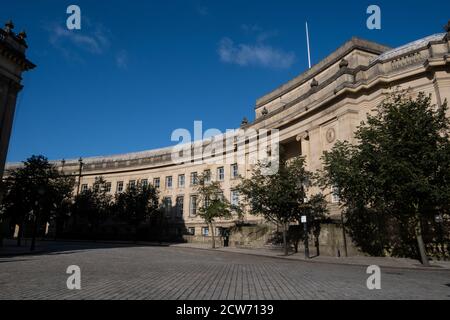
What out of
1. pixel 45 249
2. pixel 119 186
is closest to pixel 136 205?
pixel 119 186

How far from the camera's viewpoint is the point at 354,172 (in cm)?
1803

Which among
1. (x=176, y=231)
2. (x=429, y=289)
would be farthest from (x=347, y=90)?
(x=176, y=231)

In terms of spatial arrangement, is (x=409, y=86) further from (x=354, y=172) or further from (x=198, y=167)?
(x=198, y=167)

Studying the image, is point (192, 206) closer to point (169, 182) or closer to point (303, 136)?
point (169, 182)

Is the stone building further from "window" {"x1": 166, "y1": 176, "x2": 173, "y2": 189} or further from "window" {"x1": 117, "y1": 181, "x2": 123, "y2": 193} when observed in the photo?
"window" {"x1": 117, "y1": 181, "x2": 123, "y2": 193}

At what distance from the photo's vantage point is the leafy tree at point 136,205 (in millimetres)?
44219

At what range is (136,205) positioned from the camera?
145 feet

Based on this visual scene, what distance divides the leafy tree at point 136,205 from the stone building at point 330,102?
500 cm

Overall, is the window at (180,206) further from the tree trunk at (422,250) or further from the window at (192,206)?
the tree trunk at (422,250)

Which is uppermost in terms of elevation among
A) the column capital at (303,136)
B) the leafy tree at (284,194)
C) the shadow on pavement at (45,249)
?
the column capital at (303,136)

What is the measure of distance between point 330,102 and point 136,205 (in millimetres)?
28854

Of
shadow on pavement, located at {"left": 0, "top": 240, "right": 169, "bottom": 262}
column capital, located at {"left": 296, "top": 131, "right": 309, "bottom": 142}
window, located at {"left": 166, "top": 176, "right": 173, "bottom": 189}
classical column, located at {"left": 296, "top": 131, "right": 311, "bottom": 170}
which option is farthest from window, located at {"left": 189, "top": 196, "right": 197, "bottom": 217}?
classical column, located at {"left": 296, "top": 131, "right": 311, "bottom": 170}

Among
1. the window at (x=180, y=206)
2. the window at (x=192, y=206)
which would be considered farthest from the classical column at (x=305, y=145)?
the window at (x=180, y=206)
